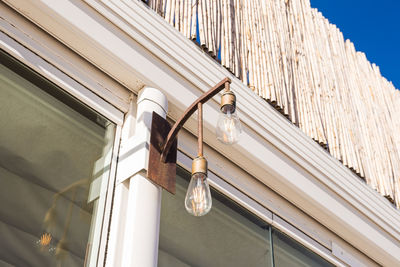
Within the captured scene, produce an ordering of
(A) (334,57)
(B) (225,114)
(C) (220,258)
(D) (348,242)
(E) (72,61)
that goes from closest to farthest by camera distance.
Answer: (B) (225,114) < (E) (72,61) < (C) (220,258) < (D) (348,242) < (A) (334,57)

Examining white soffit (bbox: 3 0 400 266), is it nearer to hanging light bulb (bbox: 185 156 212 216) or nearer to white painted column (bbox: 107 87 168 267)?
white painted column (bbox: 107 87 168 267)

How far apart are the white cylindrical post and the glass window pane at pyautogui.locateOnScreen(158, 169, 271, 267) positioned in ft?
0.62

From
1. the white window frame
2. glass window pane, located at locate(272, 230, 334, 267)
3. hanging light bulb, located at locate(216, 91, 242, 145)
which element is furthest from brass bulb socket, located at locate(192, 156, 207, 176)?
glass window pane, located at locate(272, 230, 334, 267)

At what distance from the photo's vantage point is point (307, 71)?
12.6 ft

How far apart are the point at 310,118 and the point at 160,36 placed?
4.13 feet

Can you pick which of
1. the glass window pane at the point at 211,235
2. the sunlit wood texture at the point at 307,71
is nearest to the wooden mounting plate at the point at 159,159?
the glass window pane at the point at 211,235

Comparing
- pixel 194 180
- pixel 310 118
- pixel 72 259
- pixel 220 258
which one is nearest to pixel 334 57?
pixel 310 118

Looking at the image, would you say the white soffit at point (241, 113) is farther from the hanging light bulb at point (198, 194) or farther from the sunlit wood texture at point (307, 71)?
the hanging light bulb at point (198, 194)

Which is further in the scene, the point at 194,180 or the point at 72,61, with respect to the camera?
the point at 72,61

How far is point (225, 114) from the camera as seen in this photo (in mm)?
2158

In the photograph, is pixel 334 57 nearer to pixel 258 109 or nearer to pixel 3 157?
pixel 258 109

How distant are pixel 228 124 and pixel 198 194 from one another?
0.99 feet

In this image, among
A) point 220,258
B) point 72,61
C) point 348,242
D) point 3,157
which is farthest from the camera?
point 348,242

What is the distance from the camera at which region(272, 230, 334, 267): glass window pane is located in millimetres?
2887
